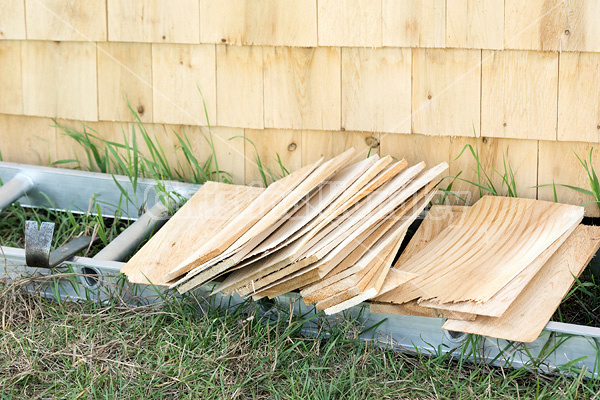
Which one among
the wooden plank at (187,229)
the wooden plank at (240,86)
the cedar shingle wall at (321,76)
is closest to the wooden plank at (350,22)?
the cedar shingle wall at (321,76)

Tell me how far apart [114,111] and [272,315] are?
56.4 inches

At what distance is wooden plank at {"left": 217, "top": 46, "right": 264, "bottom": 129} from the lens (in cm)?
288

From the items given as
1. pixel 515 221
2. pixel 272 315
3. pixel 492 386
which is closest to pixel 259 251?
pixel 272 315

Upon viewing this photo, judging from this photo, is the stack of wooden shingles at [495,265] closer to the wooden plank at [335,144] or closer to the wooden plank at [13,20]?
the wooden plank at [335,144]

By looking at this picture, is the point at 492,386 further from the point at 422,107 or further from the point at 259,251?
the point at 422,107

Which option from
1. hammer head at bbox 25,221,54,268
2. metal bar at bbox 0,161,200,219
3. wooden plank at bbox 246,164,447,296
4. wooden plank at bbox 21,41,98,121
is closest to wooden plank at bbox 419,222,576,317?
wooden plank at bbox 246,164,447,296

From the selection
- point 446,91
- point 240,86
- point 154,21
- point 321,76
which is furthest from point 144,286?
point 446,91

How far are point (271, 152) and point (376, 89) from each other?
1.79 feet

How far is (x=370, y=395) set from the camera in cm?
194

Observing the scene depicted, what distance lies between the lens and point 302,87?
9.36 feet

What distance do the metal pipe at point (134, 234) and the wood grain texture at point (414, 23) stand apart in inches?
44.4

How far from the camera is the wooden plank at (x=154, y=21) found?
9.52ft

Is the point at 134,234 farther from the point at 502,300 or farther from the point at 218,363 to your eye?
the point at 502,300

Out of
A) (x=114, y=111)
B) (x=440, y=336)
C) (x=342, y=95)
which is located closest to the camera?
(x=440, y=336)
